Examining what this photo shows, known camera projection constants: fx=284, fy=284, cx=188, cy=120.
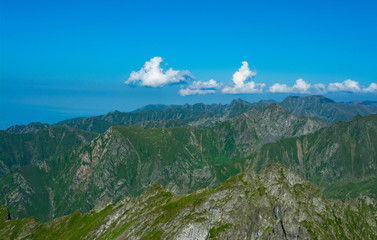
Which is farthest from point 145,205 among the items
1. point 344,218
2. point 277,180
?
point 344,218

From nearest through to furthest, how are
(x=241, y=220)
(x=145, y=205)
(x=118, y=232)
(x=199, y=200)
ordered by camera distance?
(x=241, y=220), (x=199, y=200), (x=118, y=232), (x=145, y=205)

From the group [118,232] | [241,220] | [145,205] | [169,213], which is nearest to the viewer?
[241,220]

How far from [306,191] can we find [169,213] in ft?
265

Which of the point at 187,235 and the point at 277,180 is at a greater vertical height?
the point at 277,180

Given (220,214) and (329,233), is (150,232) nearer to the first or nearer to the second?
(220,214)

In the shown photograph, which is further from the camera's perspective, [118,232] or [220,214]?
[118,232]

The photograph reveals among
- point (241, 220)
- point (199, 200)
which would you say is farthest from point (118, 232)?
point (241, 220)

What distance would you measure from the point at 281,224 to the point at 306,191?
33582 millimetres

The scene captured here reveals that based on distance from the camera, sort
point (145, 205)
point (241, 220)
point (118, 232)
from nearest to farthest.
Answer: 1. point (241, 220)
2. point (118, 232)
3. point (145, 205)

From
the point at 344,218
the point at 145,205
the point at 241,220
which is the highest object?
the point at 241,220

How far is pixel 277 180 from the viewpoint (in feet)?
536

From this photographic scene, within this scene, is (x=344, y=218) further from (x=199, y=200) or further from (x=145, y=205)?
(x=145, y=205)

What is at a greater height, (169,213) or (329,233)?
(169,213)

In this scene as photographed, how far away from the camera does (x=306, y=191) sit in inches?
6550
